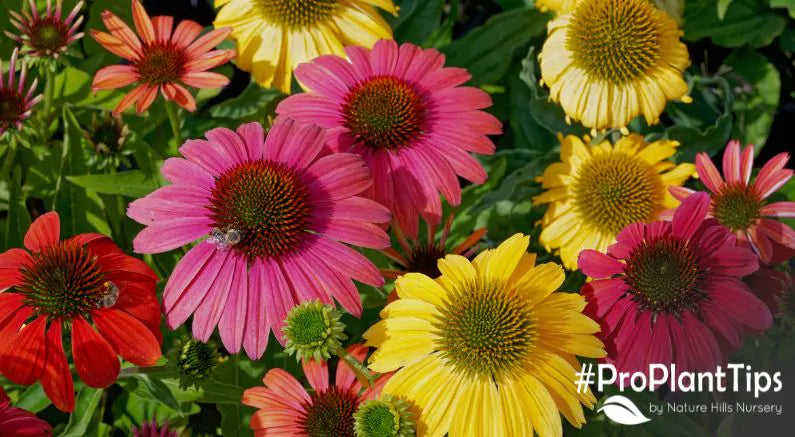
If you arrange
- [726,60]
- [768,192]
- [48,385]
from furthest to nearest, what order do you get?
1. [726,60]
2. [768,192]
3. [48,385]

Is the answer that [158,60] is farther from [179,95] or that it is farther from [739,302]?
[739,302]

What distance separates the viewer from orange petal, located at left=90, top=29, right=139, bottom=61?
1.68 meters

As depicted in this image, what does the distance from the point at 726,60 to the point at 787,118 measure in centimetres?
30

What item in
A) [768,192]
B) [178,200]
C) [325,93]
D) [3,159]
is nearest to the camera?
[178,200]

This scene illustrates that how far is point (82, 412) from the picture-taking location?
59.6 inches

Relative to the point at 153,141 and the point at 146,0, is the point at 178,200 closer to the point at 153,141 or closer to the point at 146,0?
the point at 153,141

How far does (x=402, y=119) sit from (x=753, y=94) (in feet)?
4.38

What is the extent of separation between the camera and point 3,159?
1.94 metres

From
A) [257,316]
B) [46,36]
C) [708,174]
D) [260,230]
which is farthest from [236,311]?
[708,174]

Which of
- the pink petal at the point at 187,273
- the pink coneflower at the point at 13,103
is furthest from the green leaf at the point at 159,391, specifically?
the pink coneflower at the point at 13,103

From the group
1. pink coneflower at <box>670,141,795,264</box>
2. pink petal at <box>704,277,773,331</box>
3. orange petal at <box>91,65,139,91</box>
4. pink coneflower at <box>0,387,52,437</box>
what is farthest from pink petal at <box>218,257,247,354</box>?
pink coneflower at <box>670,141,795,264</box>

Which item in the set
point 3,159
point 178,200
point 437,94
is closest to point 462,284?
point 437,94

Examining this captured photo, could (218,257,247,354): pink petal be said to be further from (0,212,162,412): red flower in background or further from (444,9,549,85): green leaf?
(444,9,549,85): green leaf

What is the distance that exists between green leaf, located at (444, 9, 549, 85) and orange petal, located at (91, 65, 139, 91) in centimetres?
92
